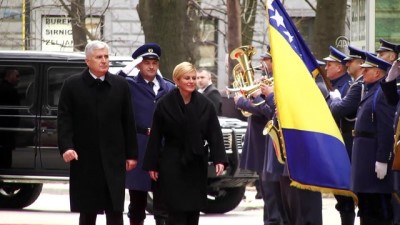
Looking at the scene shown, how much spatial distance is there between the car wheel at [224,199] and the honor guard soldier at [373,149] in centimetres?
583

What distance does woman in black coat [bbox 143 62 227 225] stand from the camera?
40.8ft

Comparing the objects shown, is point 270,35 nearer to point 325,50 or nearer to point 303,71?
point 303,71

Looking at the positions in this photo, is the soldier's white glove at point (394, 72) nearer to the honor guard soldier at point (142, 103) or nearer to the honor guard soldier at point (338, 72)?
the honor guard soldier at point (338, 72)

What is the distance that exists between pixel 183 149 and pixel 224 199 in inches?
244

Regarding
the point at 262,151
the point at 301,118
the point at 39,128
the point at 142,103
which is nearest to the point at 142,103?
the point at 142,103

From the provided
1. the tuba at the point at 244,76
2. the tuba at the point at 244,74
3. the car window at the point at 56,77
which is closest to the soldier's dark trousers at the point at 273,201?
the tuba at the point at 244,76

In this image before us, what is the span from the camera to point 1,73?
1834 cm

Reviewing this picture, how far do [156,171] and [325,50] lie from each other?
418 inches

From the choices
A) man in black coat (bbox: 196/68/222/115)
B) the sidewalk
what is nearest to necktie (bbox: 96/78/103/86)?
the sidewalk

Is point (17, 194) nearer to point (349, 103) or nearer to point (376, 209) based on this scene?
point (349, 103)

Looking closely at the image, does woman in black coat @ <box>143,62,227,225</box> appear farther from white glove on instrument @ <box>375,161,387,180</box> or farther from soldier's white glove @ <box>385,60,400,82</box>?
soldier's white glove @ <box>385,60,400,82</box>

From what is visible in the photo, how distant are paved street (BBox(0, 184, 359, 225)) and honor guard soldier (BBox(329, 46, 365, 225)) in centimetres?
262

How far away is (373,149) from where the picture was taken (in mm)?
12539

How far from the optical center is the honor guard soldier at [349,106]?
13250 mm
